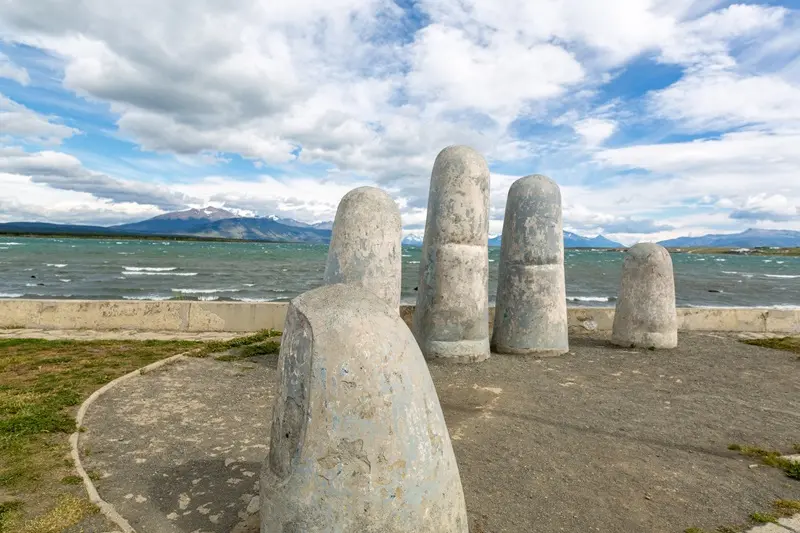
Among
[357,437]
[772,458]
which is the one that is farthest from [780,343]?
[357,437]

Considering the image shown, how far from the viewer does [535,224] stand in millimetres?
10188

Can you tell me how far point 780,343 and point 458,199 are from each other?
800cm

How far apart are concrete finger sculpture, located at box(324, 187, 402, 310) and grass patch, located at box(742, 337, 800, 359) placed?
8.46 metres

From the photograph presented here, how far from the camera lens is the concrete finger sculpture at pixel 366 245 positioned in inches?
328

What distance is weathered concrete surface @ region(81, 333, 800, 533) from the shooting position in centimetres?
418

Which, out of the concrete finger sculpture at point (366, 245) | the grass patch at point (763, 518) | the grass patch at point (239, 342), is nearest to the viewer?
the grass patch at point (763, 518)

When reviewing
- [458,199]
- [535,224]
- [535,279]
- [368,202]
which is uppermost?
[458,199]

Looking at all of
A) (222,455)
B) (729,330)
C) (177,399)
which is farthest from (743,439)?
(729,330)

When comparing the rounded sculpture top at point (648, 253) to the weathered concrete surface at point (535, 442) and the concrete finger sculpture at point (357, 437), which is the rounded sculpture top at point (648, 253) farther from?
the concrete finger sculpture at point (357, 437)

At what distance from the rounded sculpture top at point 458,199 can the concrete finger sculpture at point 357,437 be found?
6.50 meters

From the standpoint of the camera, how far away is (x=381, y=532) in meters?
2.79

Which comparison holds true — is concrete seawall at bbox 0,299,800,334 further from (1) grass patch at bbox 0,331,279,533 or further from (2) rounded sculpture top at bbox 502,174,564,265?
(2) rounded sculpture top at bbox 502,174,564,265

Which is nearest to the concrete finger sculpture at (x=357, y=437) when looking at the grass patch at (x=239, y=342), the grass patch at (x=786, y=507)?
the grass patch at (x=786, y=507)

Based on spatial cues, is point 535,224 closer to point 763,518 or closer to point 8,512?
point 763,518
